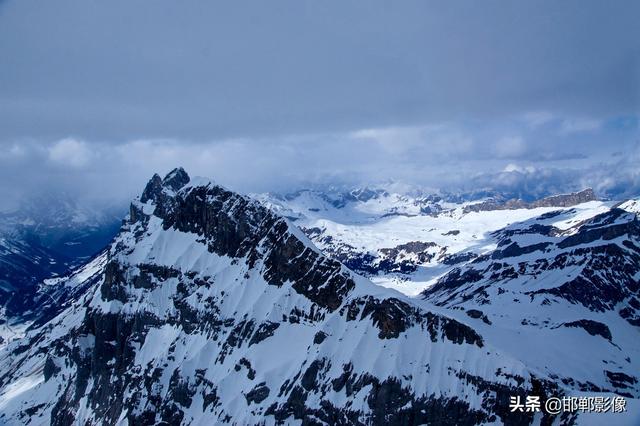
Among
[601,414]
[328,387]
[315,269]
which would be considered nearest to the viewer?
[601,414]

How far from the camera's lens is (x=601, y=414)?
4530 inches

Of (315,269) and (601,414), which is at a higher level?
(315,269)

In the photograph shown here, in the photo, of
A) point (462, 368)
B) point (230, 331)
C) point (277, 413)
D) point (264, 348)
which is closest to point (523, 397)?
point (462, 368)

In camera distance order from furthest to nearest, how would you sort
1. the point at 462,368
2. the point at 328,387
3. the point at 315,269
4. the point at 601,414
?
the point at 315,269 → the point at 328,387 → the point at 462,368 → the point at 601,414

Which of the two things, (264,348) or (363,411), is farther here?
(264,348)

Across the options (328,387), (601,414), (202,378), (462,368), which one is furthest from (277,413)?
(601,414)

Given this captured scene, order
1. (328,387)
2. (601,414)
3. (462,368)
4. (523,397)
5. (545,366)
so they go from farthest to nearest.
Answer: (545,366) < (328,387) < (462,368) < (523,397) < (601,414)

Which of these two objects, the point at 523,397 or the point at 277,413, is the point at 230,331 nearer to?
the point at 277,413

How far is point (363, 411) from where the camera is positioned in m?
141

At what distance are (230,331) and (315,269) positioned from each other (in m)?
40.3

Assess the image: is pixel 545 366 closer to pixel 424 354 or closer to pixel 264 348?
pixel 424 354

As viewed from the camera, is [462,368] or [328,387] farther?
[328,387]

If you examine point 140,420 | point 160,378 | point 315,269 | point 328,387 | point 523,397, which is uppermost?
point 315,269

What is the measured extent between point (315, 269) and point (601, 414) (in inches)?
3846
